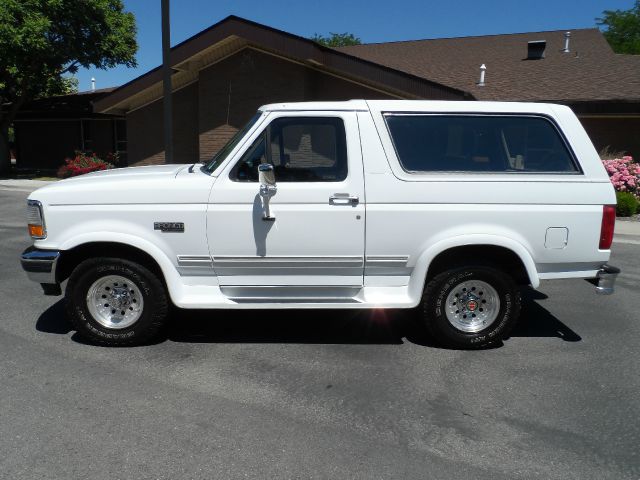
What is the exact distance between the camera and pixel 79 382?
426cm

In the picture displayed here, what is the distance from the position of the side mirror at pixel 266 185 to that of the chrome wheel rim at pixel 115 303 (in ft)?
4.45

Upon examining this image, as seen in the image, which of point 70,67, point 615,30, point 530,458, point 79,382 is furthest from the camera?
point 615,30

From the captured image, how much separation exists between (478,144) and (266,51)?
529 inches

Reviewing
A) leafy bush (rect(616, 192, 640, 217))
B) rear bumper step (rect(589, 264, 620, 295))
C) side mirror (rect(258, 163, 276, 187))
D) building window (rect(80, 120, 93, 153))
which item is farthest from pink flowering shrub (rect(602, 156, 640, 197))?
building window (rect(80, 120, 93, 153))

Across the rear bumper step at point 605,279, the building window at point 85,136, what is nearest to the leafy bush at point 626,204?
the rear bumper step at point 605,279

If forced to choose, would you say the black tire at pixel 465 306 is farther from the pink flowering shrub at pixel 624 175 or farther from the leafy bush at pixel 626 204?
the pink flowering shrub at pixel 624 175

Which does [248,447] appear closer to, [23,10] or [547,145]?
[547,145]

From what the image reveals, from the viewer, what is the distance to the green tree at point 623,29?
39.2 metres

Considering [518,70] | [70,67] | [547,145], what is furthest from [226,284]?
[70,67]

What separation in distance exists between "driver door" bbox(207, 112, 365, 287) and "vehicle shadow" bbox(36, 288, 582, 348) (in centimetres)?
71

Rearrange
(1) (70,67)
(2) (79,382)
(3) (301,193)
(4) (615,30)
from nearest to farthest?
(2) (79,382)
(3) (301,193)
(1) (70,67)
(4) (615,30)

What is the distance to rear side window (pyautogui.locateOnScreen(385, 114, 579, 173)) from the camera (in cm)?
487

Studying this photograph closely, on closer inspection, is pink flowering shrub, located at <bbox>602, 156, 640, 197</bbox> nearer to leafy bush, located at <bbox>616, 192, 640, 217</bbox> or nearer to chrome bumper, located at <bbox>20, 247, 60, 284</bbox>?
leafy bush, located at <bbox>616, 192, 640, 217</bbox>

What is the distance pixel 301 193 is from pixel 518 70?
15.7 m
